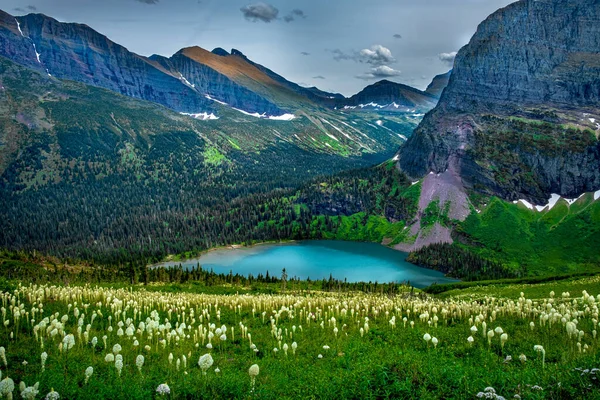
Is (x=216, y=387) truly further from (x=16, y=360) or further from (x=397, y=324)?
(x=397, y=324)

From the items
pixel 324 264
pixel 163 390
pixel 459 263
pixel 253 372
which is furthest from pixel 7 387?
pixel 459 263

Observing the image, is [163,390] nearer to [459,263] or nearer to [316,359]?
[316,359]

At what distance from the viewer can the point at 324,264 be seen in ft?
557

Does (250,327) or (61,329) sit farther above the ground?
(61,329)

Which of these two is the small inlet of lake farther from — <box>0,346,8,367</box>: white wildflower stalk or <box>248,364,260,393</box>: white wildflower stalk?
<box>248,364,260,393</box>: white wildflower stalk

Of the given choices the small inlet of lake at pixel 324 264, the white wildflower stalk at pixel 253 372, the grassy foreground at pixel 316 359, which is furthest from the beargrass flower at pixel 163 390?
the small inlet of lake at pixel 324 264

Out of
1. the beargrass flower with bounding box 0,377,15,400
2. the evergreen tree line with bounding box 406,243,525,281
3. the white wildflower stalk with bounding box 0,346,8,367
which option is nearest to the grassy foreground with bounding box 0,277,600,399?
the beargrass flower with bounding box 0,377,15,400

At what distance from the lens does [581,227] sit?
579 feet

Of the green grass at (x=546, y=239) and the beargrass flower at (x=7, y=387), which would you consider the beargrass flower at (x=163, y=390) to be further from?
the green grass at (x=546, y=239)

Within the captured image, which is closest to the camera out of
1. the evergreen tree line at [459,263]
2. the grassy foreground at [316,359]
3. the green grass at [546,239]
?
the grassy foreground at [316,359]

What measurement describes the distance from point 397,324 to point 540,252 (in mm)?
169285

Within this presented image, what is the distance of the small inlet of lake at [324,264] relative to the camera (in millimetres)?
148250

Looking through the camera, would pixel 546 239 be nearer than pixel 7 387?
No

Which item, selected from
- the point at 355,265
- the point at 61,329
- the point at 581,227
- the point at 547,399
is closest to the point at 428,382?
the point at 547,399
